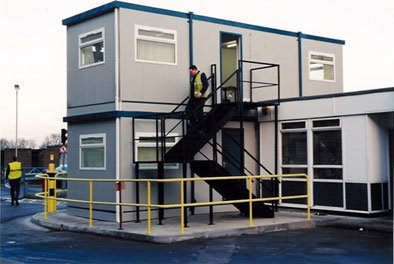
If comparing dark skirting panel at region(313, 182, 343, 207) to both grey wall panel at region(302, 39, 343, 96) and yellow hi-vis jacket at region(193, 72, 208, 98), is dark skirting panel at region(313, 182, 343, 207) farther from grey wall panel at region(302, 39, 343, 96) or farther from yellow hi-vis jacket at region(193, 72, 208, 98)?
grey wall panel at region(302, 39, 343, 96)

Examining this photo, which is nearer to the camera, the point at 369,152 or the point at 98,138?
the point at 369,152

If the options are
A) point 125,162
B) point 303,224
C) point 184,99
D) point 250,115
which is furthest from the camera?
point 250,115

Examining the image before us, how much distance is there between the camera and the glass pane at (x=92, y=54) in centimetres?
1589

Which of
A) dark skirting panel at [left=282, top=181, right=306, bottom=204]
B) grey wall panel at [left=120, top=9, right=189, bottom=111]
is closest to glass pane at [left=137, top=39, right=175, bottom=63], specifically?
grey wall panel at [left=120, top=9, right=189, bottom=111]

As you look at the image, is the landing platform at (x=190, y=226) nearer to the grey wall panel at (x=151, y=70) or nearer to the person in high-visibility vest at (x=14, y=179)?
the grey wall panel at (x=151, y=70)

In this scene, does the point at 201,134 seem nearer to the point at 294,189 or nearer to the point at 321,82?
the point at 294,189

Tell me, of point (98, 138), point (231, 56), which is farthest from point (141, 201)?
point (231, 56)

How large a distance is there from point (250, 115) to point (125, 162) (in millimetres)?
4547

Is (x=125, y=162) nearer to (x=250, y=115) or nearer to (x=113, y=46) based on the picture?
(x=113, y=46)

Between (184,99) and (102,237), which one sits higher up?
(184,99)

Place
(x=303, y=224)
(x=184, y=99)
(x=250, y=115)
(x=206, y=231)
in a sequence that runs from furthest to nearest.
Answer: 1. (x=250, y=115)
2. (x=184, y=99)
3. (x=303, y=224)
4. (x=206, y=231)

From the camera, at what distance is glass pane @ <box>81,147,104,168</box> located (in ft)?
51.7

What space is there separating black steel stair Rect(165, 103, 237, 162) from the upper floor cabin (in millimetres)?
1403

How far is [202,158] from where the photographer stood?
1670 centimetres
